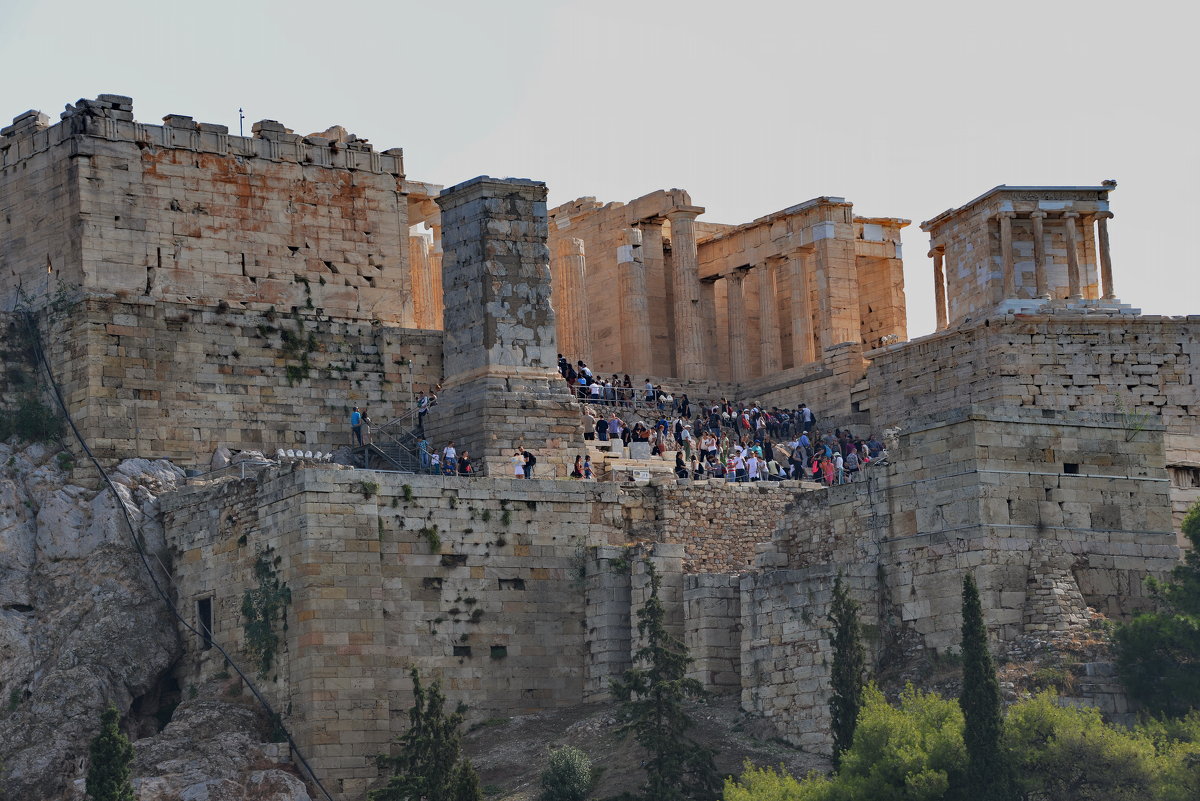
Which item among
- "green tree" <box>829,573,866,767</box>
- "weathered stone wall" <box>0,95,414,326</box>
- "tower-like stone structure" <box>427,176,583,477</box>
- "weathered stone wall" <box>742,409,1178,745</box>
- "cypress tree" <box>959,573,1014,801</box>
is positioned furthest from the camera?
"weathered stone wall" <box>0,95,414,326</box>

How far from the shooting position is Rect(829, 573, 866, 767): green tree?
45125 millimetres

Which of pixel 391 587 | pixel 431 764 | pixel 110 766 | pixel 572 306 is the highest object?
pixel 572 306

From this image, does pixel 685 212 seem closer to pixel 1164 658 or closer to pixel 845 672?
pixel 845 672

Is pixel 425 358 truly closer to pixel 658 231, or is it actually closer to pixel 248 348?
pixel 248 348

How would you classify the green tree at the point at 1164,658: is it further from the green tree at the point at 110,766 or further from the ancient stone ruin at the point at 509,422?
the green tree at the point at 110,766

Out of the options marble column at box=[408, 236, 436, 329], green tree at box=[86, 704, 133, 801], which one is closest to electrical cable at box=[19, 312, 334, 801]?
green tree at box=[86, 704, 133, 801]

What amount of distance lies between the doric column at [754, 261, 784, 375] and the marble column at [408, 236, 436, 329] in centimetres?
831

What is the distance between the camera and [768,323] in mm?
72688

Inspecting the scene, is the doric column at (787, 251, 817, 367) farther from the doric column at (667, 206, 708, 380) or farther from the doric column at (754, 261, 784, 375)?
the doric column at (667, 206, 708, 380)

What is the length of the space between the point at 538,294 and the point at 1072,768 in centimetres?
1818

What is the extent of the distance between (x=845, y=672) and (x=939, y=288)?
23.9 meters

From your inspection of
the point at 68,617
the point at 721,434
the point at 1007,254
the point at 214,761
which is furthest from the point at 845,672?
the point at 1007,254

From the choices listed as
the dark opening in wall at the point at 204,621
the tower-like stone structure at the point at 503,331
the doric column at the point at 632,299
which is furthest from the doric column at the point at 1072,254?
the dark opening in wall at the point at 204,621

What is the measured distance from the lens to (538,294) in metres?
57.7
